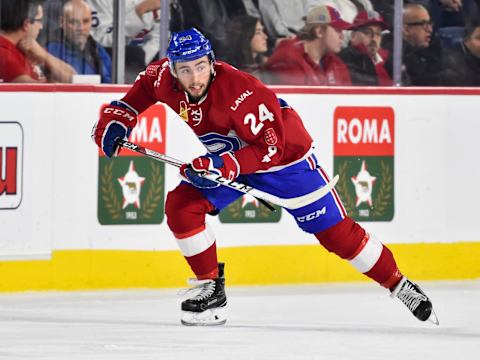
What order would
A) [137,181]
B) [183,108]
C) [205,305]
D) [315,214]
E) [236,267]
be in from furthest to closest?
1. [236,267]
2. [137,181]
3. [205,305]
4. [315,214]
5. [183,108]

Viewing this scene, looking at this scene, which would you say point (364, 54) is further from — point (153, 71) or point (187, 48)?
point (187, 48)

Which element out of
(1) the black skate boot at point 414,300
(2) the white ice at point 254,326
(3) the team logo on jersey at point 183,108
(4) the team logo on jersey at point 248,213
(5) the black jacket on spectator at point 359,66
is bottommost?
(2) the white ice at point 254,326

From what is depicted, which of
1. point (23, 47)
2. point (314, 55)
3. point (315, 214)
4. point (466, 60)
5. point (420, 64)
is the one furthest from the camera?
point (466, 60)

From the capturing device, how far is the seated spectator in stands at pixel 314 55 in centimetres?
639

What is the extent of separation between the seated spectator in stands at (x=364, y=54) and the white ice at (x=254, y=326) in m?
0.93

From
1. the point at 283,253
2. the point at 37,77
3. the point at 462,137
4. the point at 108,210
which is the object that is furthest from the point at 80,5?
the point at 462,137

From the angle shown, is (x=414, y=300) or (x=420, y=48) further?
(x=420, y=48)

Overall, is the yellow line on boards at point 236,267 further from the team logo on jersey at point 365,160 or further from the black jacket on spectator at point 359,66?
the black jacket on spectator at point 359,66

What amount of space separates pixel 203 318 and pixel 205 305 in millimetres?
46

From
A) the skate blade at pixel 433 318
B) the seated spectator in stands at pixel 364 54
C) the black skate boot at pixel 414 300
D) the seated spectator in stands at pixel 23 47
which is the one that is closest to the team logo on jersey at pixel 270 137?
the black skate boot at pixel 414 300

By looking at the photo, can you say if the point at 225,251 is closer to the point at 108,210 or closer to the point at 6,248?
the point at 108,210

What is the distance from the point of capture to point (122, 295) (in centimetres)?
584

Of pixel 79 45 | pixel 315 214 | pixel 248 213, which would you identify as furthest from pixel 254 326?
pixel 79 45

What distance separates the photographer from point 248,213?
6.15 metres
